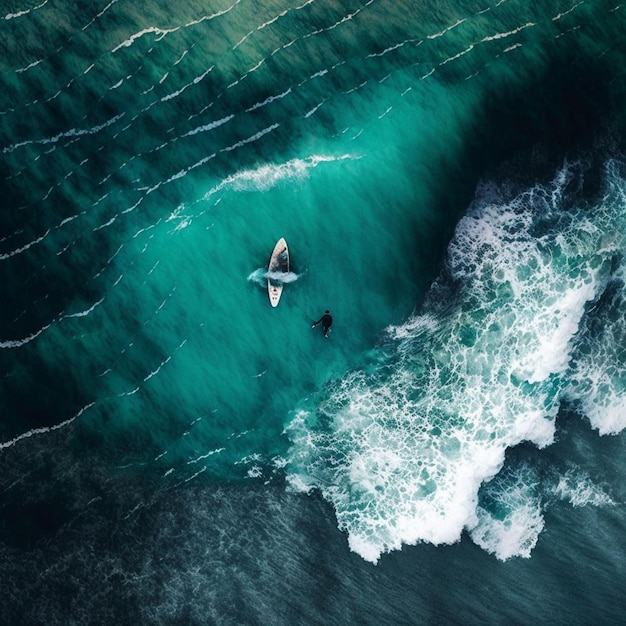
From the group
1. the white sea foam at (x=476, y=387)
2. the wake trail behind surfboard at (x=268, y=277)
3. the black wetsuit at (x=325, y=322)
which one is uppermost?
the wake trail behind surfboard at (x=268, y=277)

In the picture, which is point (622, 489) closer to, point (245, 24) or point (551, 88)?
point (551, 88)

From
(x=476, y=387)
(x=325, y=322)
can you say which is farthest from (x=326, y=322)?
(x=476, y=387)

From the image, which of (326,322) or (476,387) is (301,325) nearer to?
(326,322)

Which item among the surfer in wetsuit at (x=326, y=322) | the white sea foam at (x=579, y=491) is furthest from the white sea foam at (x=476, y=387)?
the surfer in wetsuit at (x=326, y=322)

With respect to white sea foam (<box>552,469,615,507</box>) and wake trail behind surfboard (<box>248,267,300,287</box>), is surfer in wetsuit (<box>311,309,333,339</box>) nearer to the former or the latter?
wake trail behind surfboard (<box>248,267,300,287</box>)

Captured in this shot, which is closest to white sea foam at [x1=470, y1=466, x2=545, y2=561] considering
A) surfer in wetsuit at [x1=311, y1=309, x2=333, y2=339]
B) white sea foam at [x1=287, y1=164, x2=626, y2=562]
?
white sea foam at [x1=287, y1=164, x2=626, y2=562]

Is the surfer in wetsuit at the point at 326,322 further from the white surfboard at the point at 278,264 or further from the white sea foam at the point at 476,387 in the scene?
the white sea foam at the point at 476,387

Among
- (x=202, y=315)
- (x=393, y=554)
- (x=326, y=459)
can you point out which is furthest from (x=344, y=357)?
(x=393, y=554)
